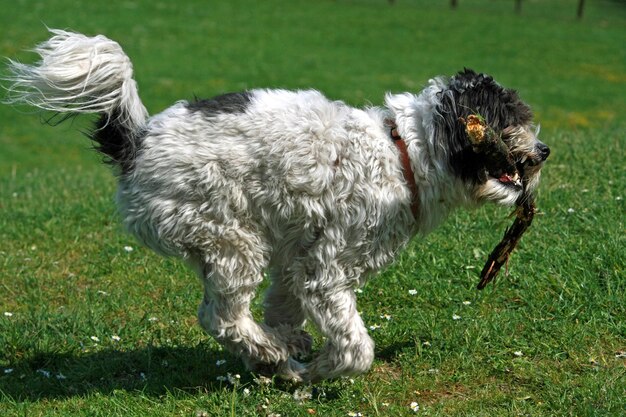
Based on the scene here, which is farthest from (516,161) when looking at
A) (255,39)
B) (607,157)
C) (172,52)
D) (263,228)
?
(255,39)

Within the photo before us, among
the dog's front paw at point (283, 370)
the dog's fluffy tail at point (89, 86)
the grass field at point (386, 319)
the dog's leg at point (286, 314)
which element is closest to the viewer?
the dog's fluffy tail at point (89, 86)

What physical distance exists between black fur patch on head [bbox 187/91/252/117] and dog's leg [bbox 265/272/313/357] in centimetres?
102

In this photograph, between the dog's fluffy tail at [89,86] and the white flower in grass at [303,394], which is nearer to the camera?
the dog's fluffy tail at [89,86]

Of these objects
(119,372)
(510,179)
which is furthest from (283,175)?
(119,372)

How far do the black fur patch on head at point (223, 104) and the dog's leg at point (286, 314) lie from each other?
102cm

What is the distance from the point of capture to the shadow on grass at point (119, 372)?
5.37 metres

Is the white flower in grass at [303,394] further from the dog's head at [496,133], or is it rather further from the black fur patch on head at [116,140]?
the black fur patch on head at [116,140]

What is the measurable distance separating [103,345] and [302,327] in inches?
52.7

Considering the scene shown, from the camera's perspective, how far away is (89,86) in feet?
16.0

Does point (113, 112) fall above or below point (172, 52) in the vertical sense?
above

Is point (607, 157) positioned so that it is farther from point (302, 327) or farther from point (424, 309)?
point (302, 327)

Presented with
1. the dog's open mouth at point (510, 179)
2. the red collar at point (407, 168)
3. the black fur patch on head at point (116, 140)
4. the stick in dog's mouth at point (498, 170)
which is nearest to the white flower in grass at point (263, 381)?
the red collar at point (407, 168)

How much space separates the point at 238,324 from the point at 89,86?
148 centimetres

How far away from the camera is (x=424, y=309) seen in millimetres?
6195
